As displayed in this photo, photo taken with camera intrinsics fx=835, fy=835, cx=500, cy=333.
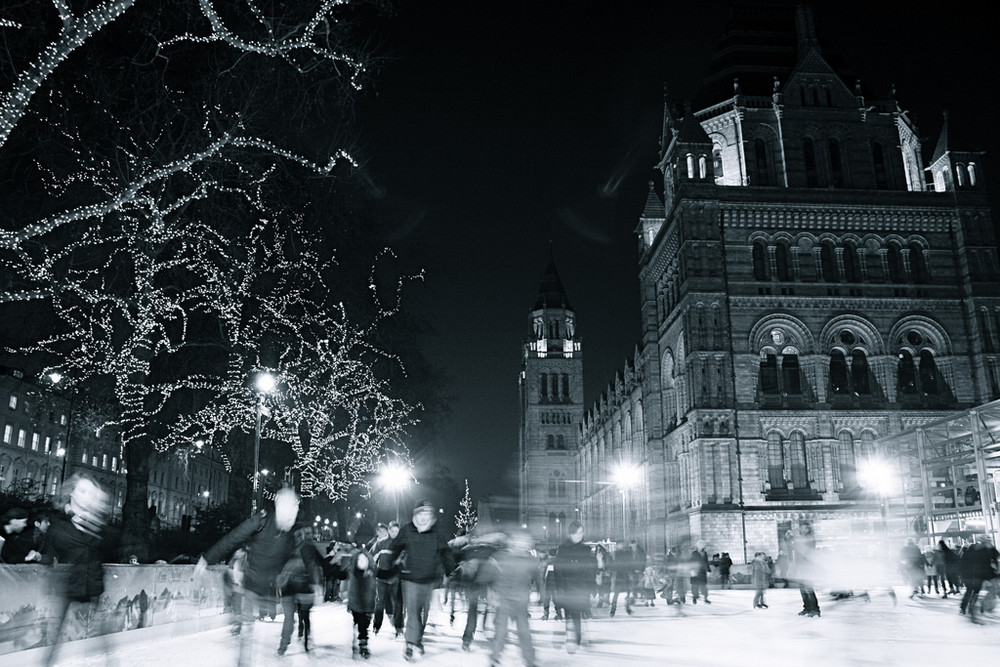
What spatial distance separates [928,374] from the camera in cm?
3975

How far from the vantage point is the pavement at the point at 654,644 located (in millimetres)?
9117

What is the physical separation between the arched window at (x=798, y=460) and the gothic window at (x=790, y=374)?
80.1 inches

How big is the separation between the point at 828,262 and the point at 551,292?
62396mm

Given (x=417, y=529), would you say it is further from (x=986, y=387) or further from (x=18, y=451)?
(x=18, y=451)

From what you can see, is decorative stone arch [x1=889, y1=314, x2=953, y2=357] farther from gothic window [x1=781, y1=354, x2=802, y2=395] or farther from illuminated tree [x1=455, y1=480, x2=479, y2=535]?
illuminated tree [x1=455, y1=480, x2=479, y2=535]

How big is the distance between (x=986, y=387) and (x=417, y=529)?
38041 mm

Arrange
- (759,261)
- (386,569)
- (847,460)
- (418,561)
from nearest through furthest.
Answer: (418,561), (386,569), (847,460), (759,261)

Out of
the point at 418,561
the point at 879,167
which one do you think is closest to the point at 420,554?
the point at 418,561

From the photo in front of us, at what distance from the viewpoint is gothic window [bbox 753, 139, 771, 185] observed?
43.4m

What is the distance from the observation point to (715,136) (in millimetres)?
45562

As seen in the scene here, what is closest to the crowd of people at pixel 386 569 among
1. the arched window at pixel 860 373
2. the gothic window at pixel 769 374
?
the gothic window at pixel 769 374

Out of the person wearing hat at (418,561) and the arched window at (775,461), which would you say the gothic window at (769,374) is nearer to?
the arched window at (775,461)

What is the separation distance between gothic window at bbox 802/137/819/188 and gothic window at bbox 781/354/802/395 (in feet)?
31.0

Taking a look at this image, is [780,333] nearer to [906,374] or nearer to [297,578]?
[906,374]
